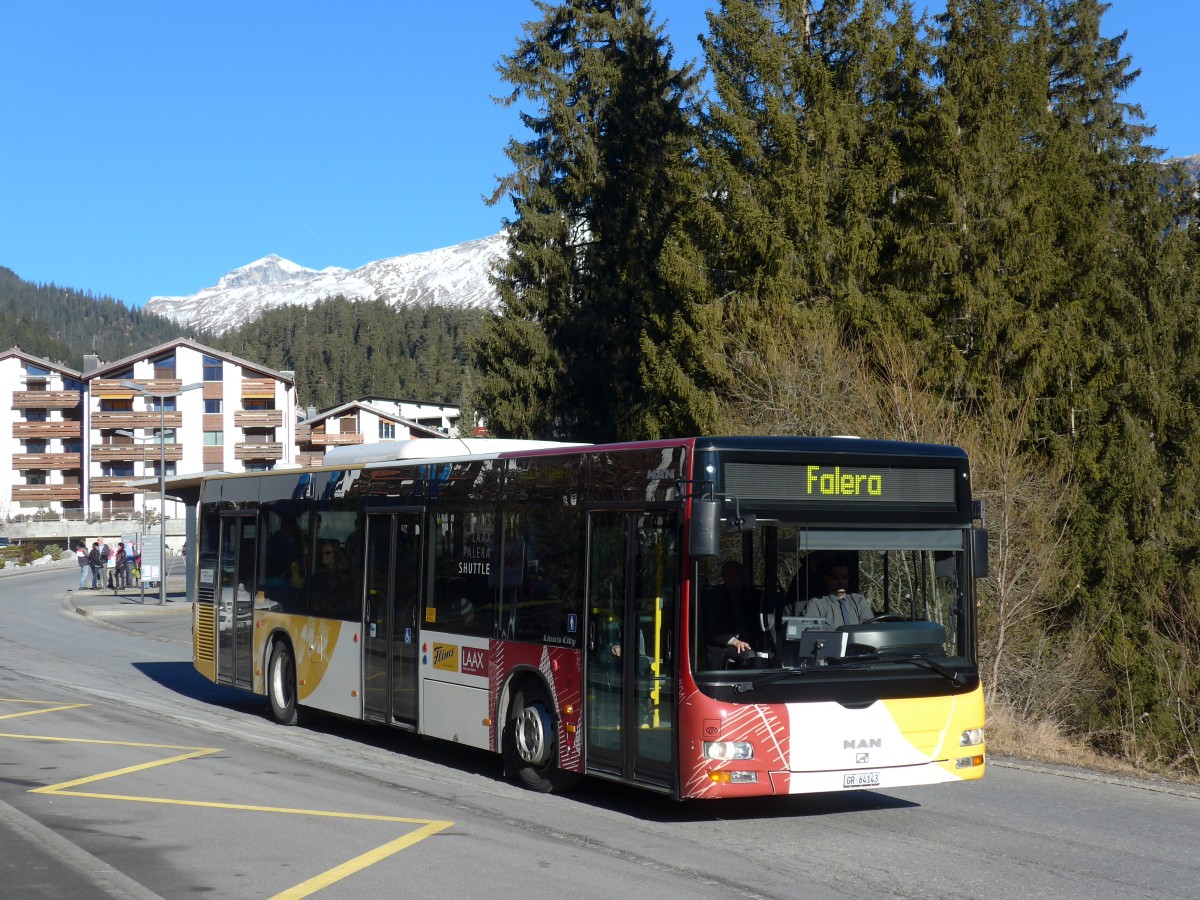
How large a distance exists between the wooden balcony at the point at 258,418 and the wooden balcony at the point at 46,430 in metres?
13.5

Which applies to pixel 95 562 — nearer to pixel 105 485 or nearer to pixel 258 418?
pixel 258 418

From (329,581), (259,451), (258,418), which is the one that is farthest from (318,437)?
(329,581)

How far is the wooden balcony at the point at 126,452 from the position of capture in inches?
4097

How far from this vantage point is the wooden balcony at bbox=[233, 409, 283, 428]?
104562 mm

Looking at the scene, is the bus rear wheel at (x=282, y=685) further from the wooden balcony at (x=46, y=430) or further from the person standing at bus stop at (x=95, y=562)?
the wooden balcony at (x=46, y=430)

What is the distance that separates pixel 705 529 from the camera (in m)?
8.76

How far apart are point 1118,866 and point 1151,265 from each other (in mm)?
27436

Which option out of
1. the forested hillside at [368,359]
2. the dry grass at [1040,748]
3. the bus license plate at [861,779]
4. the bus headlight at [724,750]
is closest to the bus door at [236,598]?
the dry grass at [1040,748]

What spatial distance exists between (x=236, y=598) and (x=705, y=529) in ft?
30.5

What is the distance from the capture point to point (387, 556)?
13.2 meters

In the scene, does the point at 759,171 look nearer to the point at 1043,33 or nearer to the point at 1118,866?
the point at 1043,33

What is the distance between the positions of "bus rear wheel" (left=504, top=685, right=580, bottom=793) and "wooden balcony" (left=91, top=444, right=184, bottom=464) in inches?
3840

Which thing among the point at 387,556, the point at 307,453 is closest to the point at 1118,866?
the point at 387,556

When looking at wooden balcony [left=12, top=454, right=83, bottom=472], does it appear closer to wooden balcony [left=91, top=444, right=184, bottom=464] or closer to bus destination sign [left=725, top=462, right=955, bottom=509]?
wooden balcony [left=91, top=444, right=184, bottom=464]
